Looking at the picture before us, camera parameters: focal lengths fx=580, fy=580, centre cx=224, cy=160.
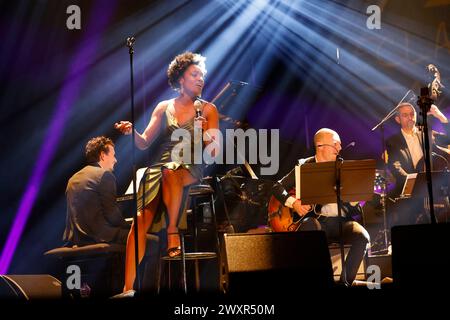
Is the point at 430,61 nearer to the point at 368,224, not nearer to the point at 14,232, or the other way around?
the point at 368,224

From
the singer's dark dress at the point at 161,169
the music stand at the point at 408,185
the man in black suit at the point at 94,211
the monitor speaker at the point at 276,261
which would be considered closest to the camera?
the monitor speaker at the point at 276,261

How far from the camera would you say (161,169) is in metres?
5.03

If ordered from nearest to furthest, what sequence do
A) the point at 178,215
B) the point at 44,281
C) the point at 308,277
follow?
the point at 308,277
the point at 44,281
the point at 178,215

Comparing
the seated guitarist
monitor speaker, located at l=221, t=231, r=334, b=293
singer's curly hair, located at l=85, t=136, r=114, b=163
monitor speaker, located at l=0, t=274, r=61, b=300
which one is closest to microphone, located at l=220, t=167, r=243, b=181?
the seated guitarist

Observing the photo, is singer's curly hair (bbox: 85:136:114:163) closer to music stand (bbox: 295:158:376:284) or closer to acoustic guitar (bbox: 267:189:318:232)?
acoustic guitar (bbox: 267:189:318:232)

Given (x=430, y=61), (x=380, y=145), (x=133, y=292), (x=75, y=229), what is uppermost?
(x=430, y=61)

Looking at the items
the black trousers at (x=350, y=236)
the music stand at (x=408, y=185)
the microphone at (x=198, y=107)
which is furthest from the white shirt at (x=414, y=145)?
the microphone at (x=198, y=107)

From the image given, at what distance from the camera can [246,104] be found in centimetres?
767

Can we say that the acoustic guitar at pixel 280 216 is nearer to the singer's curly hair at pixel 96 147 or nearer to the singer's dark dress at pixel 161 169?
the singer's dark dress at pixel 161 169

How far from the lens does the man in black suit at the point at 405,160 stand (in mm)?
7012

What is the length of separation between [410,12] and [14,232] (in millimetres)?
5903

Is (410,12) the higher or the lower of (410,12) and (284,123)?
the higher

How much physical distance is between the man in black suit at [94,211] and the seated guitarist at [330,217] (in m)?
1.63
